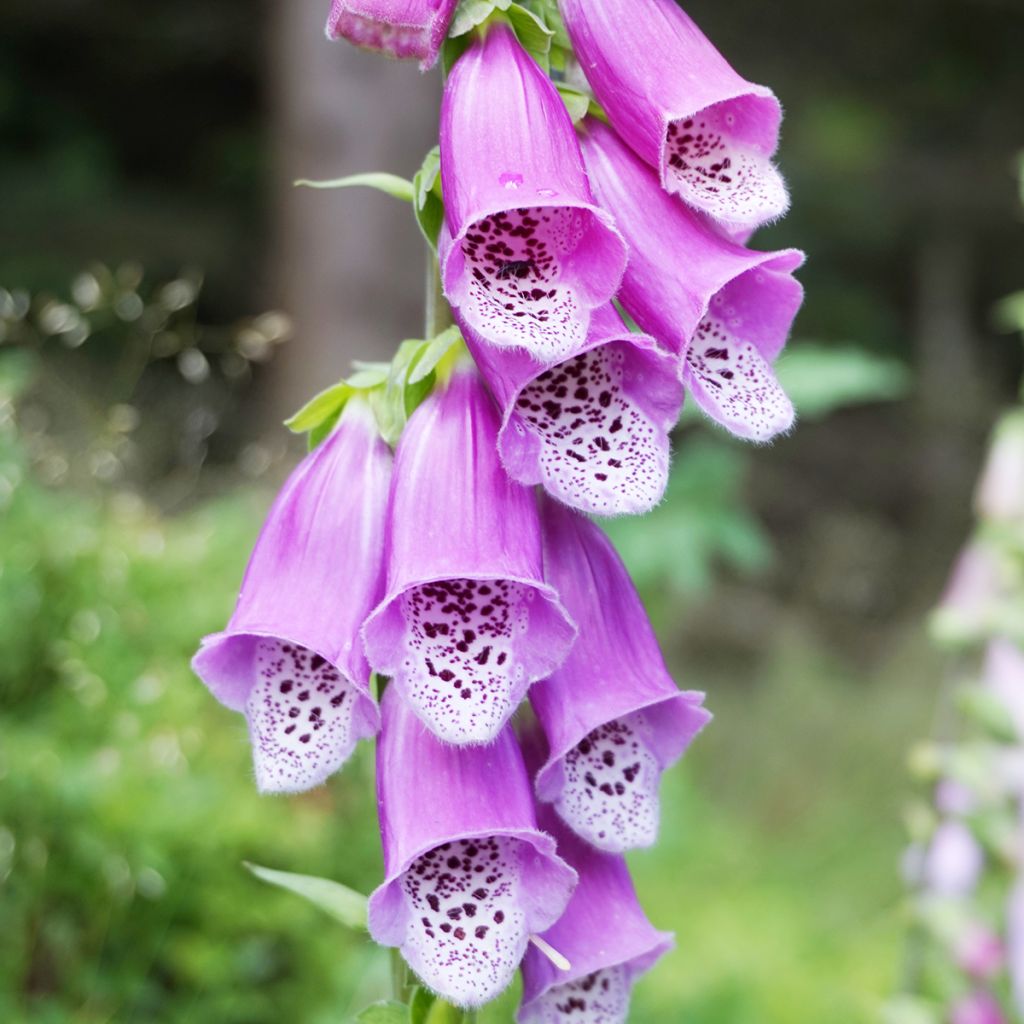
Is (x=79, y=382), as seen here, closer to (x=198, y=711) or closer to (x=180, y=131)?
(x=198, y=711)

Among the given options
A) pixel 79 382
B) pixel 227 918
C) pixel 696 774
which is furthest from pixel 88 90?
pixel 227 918

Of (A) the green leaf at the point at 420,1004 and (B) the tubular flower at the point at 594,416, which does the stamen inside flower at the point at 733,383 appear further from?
(A) the green leaf at the point at 420,1004

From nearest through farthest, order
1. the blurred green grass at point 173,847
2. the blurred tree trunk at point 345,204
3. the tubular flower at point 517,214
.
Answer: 1. the tubular flower at point 517,214
2. the blurred green grass at point 173,847
3. the blurred tree trunk at point 345,204

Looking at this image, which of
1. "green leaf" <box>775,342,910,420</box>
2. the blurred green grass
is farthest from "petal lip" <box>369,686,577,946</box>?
"green leaf" <box>775,342,910,420</box>

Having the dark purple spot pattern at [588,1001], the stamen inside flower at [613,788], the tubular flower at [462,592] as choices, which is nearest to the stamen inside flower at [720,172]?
the tubular flower at [462,592]

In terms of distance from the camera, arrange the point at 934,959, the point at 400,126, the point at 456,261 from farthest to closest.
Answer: the point at 400,126 < the point at 934,959 < the point at 456,261

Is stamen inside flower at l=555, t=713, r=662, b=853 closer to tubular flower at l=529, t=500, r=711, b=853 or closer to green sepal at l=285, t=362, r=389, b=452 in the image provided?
tubular flower at l=529, t=500, r=711, b=853
